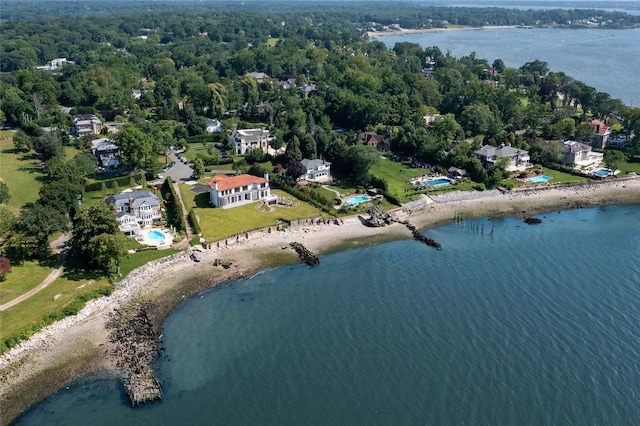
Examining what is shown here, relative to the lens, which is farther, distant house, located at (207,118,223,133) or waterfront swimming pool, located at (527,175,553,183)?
distant house, located at (207,118,223,133)

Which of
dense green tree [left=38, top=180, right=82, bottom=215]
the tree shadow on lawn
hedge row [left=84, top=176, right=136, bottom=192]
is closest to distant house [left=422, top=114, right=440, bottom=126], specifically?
the tree shadow on lawn

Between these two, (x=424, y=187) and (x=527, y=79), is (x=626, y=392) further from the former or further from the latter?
(x=527, y=79)

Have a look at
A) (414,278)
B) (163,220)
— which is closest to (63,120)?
(163,220)

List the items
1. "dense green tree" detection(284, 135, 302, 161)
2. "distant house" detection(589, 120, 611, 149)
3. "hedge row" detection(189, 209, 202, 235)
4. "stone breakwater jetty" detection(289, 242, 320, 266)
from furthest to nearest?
1. "distant house" detection(589, 120, 611, 149)
2. "dense green tree" detection(284, 135, 302, 161)
3. "hedge row" detection(189, 209, 202, 235)
4. "stone breakwater jetty" detection(289, 242, 320, 266)

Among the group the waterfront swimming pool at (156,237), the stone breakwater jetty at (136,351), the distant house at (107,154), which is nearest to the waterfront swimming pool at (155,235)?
the waterfront swimming pool at (156,237)

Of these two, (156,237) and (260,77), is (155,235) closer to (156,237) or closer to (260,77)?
(156,237)

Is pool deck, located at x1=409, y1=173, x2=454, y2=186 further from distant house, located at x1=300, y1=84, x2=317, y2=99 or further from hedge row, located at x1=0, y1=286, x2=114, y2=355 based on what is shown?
distant house, located at x1=300, y1=84, x2=317, y2=99

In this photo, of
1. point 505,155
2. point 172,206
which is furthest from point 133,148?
point 505,155
